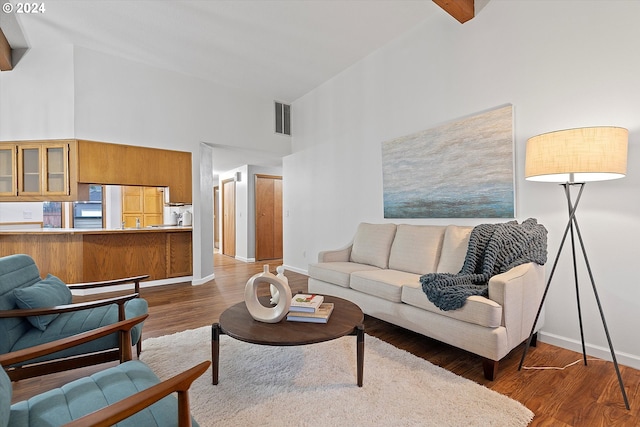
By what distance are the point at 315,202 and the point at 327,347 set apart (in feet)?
9.67

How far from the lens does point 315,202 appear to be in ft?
16.6

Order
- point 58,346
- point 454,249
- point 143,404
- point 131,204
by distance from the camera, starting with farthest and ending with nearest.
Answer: point 131,204, point 454,249, point 58,346, point 143,404

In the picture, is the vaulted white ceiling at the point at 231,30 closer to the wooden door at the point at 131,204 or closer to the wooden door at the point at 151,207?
the wooden door at the point at 151,207

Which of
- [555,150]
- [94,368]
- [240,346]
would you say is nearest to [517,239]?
[555,150]

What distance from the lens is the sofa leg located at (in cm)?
191

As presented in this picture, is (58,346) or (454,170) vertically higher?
(454,170)

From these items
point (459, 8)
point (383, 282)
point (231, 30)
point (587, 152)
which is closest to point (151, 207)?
point (231, 30)

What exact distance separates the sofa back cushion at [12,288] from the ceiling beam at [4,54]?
3.45 meters

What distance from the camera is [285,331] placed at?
1.73 m

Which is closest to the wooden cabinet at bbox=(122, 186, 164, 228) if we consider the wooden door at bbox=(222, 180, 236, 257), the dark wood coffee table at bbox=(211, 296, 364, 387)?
the wooden door at bbox=(222, 180, 236, 257)

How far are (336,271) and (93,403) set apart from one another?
7.50 feet

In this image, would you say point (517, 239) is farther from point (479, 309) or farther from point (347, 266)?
point (347, 266)

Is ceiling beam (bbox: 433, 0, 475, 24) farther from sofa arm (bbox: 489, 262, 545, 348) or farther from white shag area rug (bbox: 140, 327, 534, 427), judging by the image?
white shag area rug (bbox: 140, 327, 534, 427)

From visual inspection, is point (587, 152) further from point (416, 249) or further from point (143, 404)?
point (143, 404)
